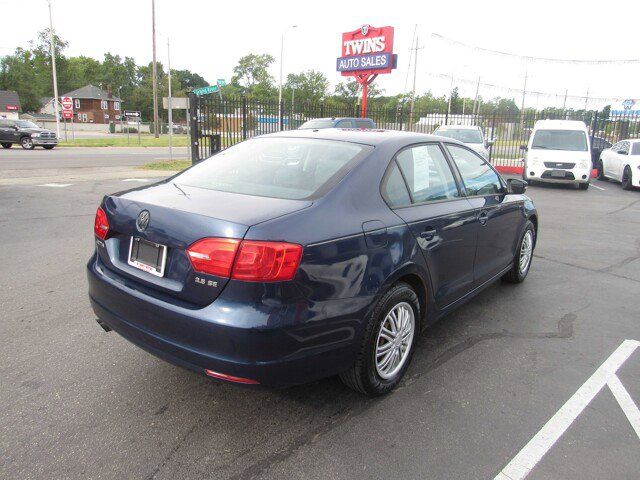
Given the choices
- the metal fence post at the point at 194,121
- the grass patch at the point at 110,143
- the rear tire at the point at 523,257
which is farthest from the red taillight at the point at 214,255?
the grass patch at the point at 110,143

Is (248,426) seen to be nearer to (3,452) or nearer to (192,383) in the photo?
(192,383)

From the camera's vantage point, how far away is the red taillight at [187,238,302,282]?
7.55ft

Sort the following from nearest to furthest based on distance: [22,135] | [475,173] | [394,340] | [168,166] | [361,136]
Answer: [394,340]
[361,136]
[475,173]
[168,166]
[22,135]

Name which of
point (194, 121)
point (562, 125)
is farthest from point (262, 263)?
point (562, 125)

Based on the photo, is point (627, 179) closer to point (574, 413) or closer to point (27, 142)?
point (574, 413)

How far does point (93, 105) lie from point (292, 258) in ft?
356

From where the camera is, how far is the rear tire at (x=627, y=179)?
14.5 m

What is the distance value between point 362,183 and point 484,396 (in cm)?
155

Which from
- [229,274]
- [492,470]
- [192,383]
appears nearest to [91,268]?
[192,383]

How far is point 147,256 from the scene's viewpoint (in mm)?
2672

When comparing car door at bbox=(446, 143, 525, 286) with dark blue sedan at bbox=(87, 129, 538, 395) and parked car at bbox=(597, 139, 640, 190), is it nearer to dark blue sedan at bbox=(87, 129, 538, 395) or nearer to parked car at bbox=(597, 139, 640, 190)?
dark blue sedan at bbox=(87, 129, 538, 395)

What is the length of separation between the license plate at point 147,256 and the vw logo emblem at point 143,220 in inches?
2.7

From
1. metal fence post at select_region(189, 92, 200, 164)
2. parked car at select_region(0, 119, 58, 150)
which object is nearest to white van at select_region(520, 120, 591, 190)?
metal fence post at select_region(189, 92, 200, 164)

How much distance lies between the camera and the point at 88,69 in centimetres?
11412
